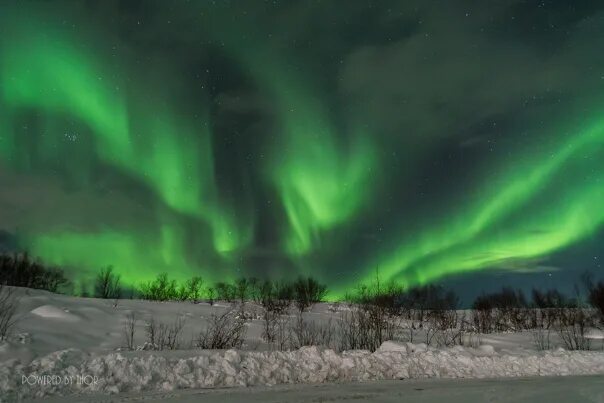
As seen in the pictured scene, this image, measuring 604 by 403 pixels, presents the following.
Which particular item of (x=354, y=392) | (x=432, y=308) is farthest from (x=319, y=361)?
(x=432, y=308)

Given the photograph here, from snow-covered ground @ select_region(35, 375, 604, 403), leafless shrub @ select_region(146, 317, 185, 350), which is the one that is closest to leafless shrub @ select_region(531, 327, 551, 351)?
snow-covered ground @ select_region(35, 375, 604, 403)

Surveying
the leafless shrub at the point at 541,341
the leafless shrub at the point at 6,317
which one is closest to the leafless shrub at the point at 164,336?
the leafless shrub at the point at 6,317

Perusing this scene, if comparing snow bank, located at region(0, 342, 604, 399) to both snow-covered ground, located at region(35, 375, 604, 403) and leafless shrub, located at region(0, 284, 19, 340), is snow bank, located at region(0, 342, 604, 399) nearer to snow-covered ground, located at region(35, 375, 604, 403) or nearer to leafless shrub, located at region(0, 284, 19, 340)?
snow-covered ground, located at region(35, 375, 604, 403)

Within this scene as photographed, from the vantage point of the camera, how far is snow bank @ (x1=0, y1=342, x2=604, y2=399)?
703cm

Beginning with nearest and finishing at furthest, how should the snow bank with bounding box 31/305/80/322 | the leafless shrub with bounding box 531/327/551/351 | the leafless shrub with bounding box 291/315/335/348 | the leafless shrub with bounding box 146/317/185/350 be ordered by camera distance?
the leafless shrub with bounding box 146/317/185/350, the leafless shrub with bounding box 291/315/335/348, the snow bank with bounding box 31/305/80/322, the leafless shrub with bounding box 531/327/551/351

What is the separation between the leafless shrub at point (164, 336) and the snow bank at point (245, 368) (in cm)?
212

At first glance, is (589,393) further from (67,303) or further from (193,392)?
(67,303)

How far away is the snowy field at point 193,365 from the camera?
7117mm

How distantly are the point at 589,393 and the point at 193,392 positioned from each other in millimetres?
6309

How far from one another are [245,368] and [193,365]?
994mm

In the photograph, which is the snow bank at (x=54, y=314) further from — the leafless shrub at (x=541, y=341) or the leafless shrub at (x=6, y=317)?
the leafless shrub at (x=541, y=341)

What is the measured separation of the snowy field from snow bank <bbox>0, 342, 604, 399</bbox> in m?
0.02

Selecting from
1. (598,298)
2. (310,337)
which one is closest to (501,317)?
(598,298)

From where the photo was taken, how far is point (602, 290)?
103 ft
